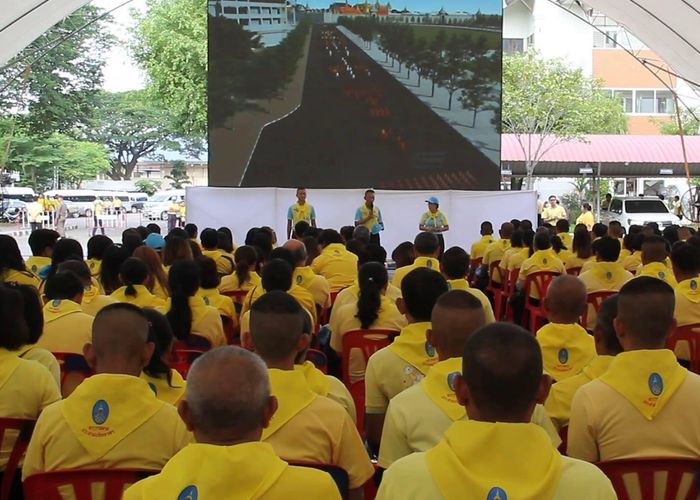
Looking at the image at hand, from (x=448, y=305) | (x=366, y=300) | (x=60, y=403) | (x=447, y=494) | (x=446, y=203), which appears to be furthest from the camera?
(x=446, y=203)

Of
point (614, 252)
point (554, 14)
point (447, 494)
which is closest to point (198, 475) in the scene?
point (447, 494)

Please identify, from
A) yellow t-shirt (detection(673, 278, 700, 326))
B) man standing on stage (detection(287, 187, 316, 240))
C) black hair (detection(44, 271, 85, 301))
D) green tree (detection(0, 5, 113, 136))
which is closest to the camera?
black hair (detection(44, 271, 85, 301))

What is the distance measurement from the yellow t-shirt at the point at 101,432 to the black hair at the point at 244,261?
12.0 ft

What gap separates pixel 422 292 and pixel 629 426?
1157mm

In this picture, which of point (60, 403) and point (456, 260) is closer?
point (60, 403)

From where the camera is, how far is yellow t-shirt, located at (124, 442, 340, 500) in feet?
5.83

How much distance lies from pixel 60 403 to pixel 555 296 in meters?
2.05

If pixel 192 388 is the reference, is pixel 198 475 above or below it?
below

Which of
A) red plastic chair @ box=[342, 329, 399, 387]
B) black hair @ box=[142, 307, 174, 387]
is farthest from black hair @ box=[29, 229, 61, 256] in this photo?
black hair @ box=[142, 307, 174, 387]

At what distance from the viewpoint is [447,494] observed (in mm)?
1752

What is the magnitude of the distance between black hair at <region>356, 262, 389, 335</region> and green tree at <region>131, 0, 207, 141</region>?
84.8 feet

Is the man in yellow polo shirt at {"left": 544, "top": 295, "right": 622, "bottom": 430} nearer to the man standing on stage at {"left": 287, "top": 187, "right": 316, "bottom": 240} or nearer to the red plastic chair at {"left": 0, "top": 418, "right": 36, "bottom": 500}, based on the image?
the red plastic chair at {"left": 0, "top": 418, "right": 36, "bottom": 500}

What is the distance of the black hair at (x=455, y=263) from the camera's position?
5.74m

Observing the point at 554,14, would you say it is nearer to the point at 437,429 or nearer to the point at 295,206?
the point at 295,206
